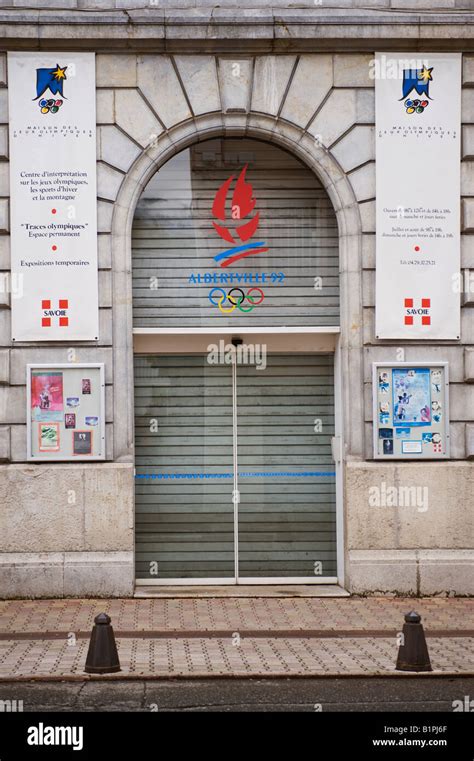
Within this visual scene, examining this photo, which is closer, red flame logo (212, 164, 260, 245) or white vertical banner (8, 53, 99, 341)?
white vertical banner (8, 53, 99, 341)

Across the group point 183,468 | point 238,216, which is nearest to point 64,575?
point 183,468

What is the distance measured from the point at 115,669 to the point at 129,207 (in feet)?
21.2

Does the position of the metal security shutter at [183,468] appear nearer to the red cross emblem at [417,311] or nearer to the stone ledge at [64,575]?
the stone ledge at [64,575]

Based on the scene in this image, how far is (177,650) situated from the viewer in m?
12.4

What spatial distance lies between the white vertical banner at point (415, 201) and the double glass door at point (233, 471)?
144cm

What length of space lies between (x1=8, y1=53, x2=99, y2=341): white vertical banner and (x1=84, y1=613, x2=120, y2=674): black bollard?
204 inches

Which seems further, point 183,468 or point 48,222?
point 183,468

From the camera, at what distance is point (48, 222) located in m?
15.6

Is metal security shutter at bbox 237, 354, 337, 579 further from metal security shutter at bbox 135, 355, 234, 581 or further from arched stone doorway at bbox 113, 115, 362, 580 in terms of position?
arched stone doorway at bbox 113, 115, 362, 580

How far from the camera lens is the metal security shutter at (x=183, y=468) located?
16.1 meters

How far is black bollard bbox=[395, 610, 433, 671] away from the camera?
444 inches

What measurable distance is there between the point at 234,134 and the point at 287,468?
423 centimetres

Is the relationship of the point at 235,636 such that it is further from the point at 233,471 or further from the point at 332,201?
the point at 332,201

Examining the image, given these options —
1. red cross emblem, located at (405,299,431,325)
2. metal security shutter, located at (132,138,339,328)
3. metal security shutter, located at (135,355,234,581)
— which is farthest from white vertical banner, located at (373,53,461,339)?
metal security shutter, located at (135,355,234,581)
